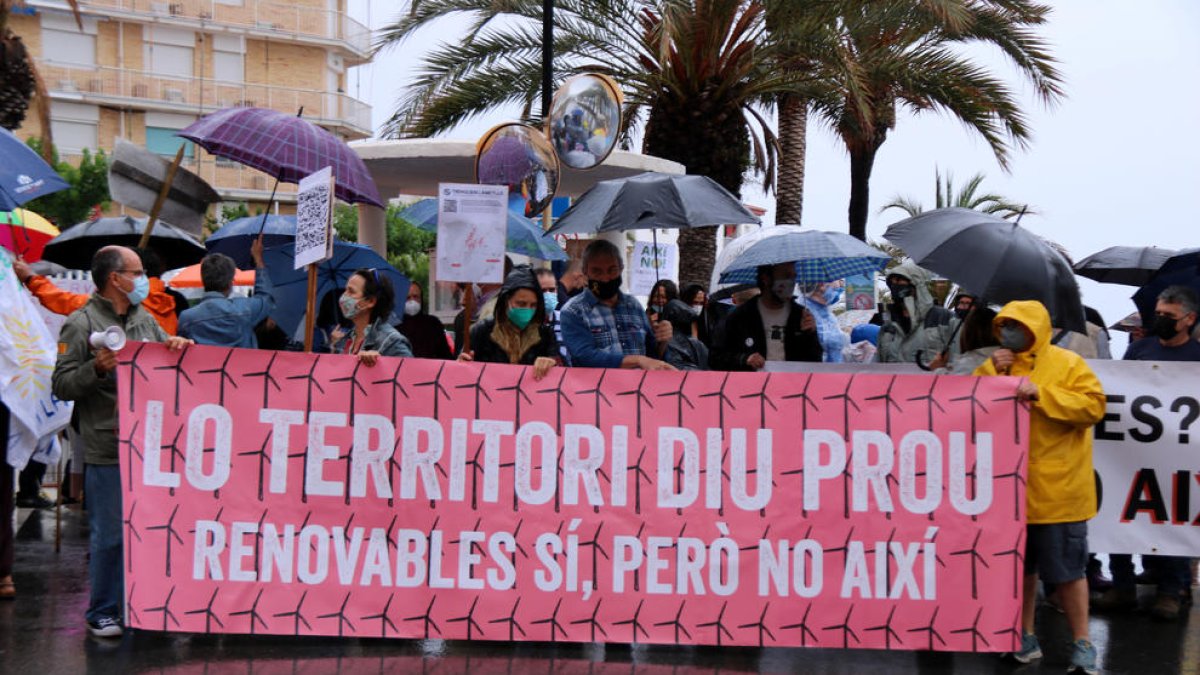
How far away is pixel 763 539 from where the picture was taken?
22.7 ft

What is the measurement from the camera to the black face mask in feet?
24.8

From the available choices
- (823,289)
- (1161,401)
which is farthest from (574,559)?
(823,289)

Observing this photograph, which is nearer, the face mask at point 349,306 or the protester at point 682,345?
the face mask at point 349,306

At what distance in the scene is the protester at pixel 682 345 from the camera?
8242 mm

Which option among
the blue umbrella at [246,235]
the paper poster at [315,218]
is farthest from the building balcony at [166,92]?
→ the paper poster at [315,218]

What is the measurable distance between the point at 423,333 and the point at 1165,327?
5050 millimetres

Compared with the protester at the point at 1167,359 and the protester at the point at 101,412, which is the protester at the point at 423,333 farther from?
the protester at the point at 1167,359

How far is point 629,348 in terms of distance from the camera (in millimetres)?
7656

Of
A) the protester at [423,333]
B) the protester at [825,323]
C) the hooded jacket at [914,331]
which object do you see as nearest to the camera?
the hooded jacket at [914,331]

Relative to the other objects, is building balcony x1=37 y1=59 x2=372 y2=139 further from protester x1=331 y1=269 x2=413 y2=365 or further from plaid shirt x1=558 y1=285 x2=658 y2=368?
plaid shirt x1=558 y1=285 x2=658 y2=368

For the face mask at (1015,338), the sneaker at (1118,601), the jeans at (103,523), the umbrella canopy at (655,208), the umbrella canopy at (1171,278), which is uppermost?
the umbrella canopy at (655,208)

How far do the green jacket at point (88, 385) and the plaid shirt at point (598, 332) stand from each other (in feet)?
6.83

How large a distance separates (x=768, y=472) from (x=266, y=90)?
60.2 m

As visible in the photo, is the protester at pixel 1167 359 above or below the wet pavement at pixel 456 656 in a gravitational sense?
above
